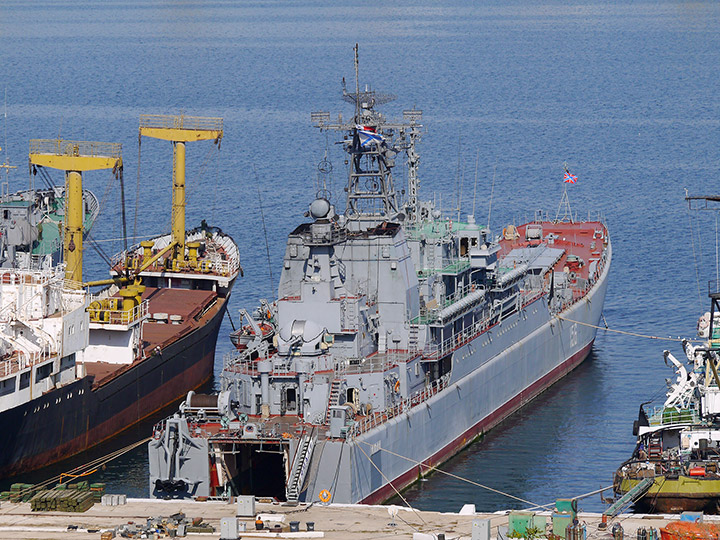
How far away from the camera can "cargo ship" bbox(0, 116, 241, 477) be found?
50.1 meters

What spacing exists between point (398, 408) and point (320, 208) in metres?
7.14

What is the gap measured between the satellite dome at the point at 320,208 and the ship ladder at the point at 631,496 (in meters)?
14.0

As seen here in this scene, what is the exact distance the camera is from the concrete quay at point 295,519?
123 ft

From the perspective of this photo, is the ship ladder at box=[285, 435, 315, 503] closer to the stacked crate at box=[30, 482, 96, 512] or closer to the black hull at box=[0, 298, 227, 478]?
the stacked crate at box=[30, 482, 96, 512]

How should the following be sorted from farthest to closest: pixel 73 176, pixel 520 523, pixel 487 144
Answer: pixel 487 144
pixel 73 176
pixel 520 523

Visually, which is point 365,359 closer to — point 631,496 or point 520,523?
point 631,496

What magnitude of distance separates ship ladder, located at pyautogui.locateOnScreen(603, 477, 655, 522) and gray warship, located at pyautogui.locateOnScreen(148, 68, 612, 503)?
8.20m

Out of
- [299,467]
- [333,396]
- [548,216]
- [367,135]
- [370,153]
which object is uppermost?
[548,216]

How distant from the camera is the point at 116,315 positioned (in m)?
57.4

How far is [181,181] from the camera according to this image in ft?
Answer: 225

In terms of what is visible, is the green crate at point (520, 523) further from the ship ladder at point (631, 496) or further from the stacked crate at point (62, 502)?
the stacked crate at point (62, 502)

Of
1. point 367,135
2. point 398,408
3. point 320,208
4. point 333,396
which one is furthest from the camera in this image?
point 367,135

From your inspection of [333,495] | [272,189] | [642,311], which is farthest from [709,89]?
[333,495]

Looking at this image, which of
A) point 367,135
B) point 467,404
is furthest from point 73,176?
point 467,404
